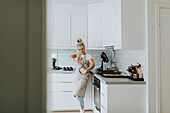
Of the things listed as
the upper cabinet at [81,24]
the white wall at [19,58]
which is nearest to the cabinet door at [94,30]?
the upper cabinet at [81,24]

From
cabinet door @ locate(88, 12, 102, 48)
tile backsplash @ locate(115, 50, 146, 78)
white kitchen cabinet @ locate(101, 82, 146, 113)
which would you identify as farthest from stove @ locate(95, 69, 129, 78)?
cabinet door @ locate(88, 12, 102, 48)

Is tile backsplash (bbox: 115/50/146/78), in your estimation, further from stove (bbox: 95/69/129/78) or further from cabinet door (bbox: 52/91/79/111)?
cabinet door (bbox: 52/91/79/111)

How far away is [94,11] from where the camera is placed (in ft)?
11.3

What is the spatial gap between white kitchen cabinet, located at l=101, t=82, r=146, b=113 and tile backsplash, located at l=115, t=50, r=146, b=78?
35 centimetres

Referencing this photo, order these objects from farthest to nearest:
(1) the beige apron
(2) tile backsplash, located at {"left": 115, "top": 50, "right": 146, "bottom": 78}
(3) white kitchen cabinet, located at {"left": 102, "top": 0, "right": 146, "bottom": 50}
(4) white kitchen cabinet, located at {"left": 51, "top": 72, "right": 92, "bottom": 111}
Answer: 1. (4) white kitchen cabinet, located at {"left": 51, "top": 72, "right": 92, "bottom": 111}
2. (1) the beige apron
3. (2) tile backsplash, located at {"left": 115, "top": 50, "right": 146, "bottom": 78}
4. (3) white kitchen cabinet, located at {"left": 102, "top": 0, "right": 146, "bottom": 50}

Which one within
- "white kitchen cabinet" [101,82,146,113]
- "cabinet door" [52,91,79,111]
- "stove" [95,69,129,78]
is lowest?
"cabinet door" [52,91,79,111]

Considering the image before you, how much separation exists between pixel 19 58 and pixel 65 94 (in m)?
2.89

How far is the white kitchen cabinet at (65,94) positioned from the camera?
3.28m

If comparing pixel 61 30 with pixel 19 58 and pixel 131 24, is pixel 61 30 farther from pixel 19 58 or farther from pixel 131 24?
pixel 19 58

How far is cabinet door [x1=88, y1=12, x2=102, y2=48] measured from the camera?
3.40 meters

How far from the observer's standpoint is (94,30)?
11.3 feet

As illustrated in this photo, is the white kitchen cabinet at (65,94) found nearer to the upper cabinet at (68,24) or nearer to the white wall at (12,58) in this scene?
the upper cabinet at (68,24)

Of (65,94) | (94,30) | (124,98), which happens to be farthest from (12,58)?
(94,30)

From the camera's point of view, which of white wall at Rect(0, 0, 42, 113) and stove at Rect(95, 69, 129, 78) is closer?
white wall at Rect(0, 0, 42, 113)
